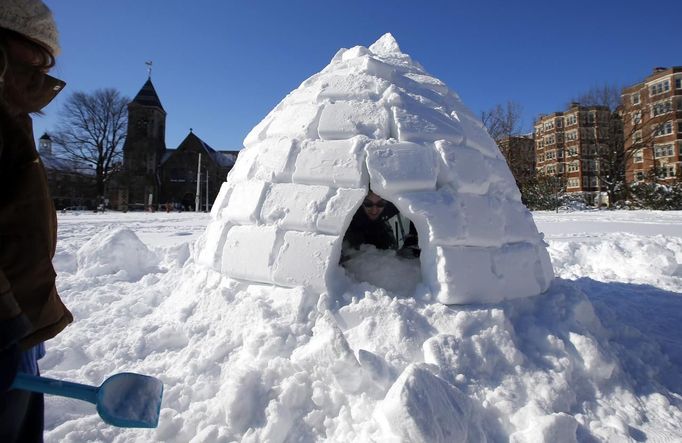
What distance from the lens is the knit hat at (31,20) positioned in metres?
0.90

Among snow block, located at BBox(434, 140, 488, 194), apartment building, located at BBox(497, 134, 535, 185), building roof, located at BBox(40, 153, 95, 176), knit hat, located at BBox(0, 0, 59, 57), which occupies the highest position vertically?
building roof, located at BBox(40, 153, 95, 176)

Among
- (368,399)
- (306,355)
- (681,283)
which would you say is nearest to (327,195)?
(306,355)

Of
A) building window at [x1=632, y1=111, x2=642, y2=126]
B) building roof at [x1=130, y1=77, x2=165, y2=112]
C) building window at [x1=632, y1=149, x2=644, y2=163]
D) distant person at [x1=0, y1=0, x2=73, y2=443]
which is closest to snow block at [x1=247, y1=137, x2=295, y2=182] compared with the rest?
distant person at [x1=0, y1=0, x2=73, y2=443]

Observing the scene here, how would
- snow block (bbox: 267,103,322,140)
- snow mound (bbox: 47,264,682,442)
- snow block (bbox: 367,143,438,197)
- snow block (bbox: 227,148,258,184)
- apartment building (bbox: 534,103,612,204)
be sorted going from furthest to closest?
apartment building (bbox: 534,103,612,204) < snow block (bbox: 227,148,258,184) < snow block (bbox: 267,103,322,140) < snow block (bbox: 367,143,438,197) < snow mound (bbox: 47,264,682,442)

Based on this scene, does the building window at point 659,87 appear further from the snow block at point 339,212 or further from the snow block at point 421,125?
the snow block at point 339,212

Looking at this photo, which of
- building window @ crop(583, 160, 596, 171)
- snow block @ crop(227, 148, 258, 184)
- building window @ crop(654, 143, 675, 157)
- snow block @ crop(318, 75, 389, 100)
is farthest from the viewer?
building window @ crop(583, 160, 596, 171)

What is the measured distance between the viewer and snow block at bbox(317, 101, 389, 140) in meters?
2.69

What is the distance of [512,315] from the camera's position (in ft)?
7.77

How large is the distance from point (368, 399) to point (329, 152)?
1.58 meters

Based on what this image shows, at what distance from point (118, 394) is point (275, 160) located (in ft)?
6.91

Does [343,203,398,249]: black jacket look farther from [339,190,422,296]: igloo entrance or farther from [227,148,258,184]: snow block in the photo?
[227,148,258,184]: snow block

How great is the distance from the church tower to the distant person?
3456cm

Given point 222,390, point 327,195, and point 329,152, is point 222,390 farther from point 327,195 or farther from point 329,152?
point 329,152

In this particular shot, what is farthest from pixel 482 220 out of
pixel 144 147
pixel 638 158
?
pixel 144 147
